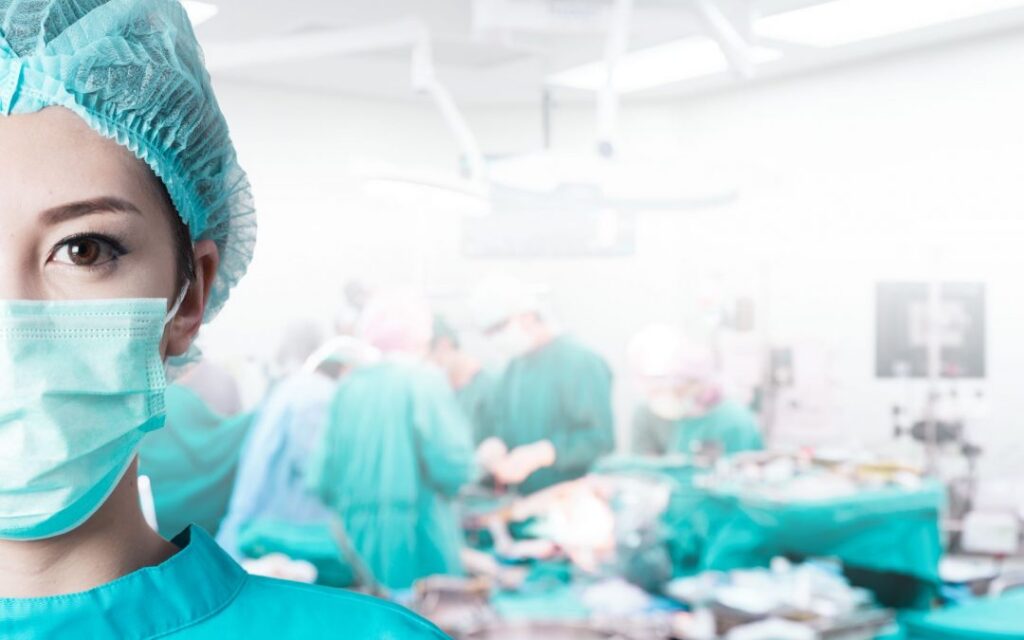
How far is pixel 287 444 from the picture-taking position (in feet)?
11.5

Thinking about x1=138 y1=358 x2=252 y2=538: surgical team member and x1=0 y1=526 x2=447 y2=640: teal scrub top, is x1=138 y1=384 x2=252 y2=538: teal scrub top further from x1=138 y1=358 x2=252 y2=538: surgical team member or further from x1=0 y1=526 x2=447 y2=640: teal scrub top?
x1=0 y1=526 x2=447 y2=640: teal scrub top

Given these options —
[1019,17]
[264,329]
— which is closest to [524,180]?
[264,329]

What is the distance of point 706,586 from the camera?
3953mm

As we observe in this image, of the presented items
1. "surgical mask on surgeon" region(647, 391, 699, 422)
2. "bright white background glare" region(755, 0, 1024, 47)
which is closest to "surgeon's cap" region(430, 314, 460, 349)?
"surgical mask on surgeon" region(647, 391, 699, 422)

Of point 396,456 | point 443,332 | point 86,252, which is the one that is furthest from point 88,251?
point 443,332

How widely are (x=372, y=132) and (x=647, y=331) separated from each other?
125 centimetres

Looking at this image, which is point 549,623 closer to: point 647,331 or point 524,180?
point 647,331

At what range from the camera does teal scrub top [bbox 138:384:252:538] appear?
3.26 meters

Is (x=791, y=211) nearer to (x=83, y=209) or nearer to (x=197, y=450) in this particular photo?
(x=197, y=450)

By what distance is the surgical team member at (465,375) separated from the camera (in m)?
3.76

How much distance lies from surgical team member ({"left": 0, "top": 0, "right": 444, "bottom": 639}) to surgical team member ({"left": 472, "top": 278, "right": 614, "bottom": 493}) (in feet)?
9.17

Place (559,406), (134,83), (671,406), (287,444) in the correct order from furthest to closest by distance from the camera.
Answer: (671,406) < (559,406) < (287,444) < (134,83)

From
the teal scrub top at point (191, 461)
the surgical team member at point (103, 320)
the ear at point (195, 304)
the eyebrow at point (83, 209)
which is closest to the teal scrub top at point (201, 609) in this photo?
the surgical team member at point (103, 320)

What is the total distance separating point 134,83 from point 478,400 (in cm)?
289
